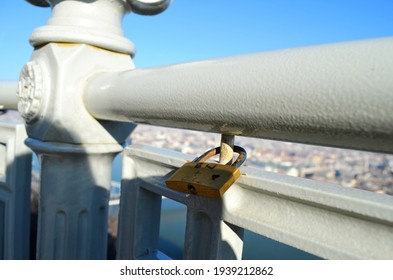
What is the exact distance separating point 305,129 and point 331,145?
0.03 m

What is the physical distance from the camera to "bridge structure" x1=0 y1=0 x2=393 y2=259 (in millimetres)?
288

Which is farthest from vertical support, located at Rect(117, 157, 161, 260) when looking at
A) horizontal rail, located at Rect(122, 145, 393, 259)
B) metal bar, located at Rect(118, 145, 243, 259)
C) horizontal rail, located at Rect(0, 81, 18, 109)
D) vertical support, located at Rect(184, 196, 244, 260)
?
horizontal rail, located at Rect(0, 81, 18, 109)

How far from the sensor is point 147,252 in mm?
723

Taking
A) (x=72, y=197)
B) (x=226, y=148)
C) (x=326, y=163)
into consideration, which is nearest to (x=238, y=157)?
(x=226, y=148)

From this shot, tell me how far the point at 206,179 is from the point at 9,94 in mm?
852

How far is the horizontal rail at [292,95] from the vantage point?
0.85 ft

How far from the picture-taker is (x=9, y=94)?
968 mm

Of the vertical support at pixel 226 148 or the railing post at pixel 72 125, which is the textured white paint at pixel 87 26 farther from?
the vertical support at pixel 226 148

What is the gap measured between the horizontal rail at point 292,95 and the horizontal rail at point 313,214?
0.08 m

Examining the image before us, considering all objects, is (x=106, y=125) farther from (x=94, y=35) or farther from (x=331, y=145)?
(x=331, y=145)

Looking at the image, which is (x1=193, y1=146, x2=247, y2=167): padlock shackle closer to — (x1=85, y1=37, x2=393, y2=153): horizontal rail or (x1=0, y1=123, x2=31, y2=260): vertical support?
(x1=85, y1=37, x2=393, y2=153): horizontal rail

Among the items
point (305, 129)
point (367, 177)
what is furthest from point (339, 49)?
point (367, 177)

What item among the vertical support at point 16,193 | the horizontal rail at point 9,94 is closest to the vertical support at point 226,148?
the horizontal rail at point 9,94

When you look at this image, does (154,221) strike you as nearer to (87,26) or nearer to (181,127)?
(181,127)
